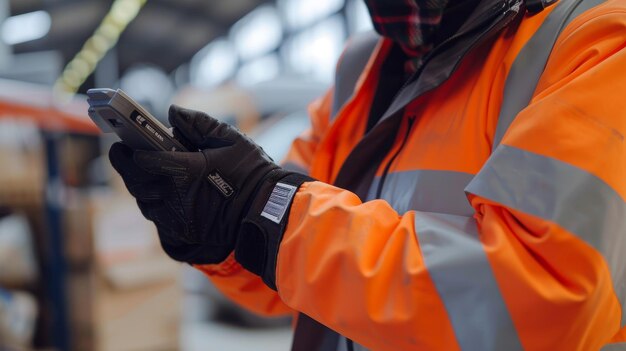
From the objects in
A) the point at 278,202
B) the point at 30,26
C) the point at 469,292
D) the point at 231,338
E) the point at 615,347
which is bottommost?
the point at 231,338

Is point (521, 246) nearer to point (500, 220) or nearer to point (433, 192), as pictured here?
point (500, 220)

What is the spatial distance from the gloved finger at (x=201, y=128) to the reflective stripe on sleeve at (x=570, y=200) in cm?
39

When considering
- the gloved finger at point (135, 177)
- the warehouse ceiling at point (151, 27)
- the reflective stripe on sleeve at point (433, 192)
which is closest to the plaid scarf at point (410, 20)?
the reflective stripe on sleeve at point (433, 192)

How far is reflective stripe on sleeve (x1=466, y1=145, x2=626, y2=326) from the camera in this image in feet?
2.18

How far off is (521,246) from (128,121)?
0.55 meters

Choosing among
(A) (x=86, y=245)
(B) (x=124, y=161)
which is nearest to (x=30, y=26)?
(A) (x=86, y=245)

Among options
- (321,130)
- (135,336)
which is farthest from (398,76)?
(135,336)

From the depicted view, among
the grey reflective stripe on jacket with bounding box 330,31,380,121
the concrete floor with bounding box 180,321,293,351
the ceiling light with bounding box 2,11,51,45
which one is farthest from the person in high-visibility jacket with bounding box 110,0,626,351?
the ceiling light with bounding box 2,11,51,45

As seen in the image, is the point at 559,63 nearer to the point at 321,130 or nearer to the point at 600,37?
the point at 600,37

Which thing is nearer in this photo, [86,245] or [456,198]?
[456,198]

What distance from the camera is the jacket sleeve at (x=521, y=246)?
666 mm

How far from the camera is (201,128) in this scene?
886mm

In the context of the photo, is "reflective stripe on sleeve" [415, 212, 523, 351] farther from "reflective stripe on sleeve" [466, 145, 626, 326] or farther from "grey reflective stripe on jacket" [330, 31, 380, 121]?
"grey reflective stripe on jacket" [330, 31, 380, 121]

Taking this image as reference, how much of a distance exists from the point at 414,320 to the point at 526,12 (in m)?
0.49
